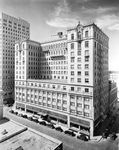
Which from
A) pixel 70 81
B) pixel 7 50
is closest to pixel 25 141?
pixel 70 81

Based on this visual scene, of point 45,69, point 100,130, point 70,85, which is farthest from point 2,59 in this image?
point 100,130

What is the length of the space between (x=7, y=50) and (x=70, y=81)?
52564 mm

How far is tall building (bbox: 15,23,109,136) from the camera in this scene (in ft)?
129

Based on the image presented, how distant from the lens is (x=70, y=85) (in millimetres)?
43062

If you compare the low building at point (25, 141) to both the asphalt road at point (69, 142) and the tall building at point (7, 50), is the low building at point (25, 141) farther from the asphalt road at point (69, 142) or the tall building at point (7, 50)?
the tall building at point (7, 50)

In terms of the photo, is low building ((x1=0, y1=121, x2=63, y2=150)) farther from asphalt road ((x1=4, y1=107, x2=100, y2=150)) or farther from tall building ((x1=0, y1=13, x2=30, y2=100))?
tall building ((x1=0, y1=13, x2=30, y2=100))

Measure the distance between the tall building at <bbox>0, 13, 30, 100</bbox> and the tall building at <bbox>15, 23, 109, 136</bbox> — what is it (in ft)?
52.6

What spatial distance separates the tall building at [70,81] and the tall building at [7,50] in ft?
52.6

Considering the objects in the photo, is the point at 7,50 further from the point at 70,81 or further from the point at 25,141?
the point at 25,141

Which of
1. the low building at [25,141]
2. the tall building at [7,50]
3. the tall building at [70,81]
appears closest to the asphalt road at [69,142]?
the tall building at [70,81]

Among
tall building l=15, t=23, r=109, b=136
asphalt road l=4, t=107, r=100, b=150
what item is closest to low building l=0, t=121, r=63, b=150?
asphalt road l=4, t=107, r=100, b=150

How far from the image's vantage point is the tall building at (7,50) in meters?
72.6

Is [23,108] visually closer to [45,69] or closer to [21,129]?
[45,69]

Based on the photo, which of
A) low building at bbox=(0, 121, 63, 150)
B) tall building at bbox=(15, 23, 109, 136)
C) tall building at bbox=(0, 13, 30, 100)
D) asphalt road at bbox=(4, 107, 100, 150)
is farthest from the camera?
tall building at bbox=(0, 13, 30, 100)
